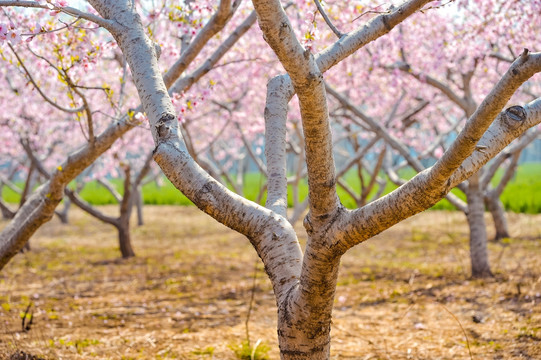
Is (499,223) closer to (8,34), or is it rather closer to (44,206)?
(44,206)

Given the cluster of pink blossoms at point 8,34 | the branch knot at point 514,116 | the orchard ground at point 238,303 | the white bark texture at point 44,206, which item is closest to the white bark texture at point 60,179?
the white bark texture at point 44,206

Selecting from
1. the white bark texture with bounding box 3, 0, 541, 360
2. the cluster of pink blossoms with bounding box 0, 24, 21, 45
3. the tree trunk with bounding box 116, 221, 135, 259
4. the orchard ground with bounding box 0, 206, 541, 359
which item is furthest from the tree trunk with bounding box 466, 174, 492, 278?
the tree trunk with bounding box 116, 221, 135, 259

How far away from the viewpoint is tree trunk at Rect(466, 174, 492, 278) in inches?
222

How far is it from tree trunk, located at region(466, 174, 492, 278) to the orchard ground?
0.23 meters

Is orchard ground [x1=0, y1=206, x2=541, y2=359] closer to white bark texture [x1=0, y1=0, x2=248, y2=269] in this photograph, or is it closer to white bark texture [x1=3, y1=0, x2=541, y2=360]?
white bark texture [x1=0, y1=0, x2=248, y2=269]

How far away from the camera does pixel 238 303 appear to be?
510 cm

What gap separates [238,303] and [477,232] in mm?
2769

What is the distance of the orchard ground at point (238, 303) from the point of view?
3510 mm

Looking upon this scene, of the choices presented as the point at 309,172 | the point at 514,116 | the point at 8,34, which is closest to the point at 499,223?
the point at 514,116

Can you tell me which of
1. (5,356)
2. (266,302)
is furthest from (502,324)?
(5,356)

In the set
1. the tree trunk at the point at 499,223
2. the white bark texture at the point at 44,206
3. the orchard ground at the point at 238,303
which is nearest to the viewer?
the orchard ground at the point at 238,303

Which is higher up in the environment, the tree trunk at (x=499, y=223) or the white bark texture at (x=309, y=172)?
the tree trunk at (x=499, y=223)

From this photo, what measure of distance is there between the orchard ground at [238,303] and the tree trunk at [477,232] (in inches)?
8.9

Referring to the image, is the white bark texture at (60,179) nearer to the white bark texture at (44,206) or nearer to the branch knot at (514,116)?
the white bark texture at (44,206)
